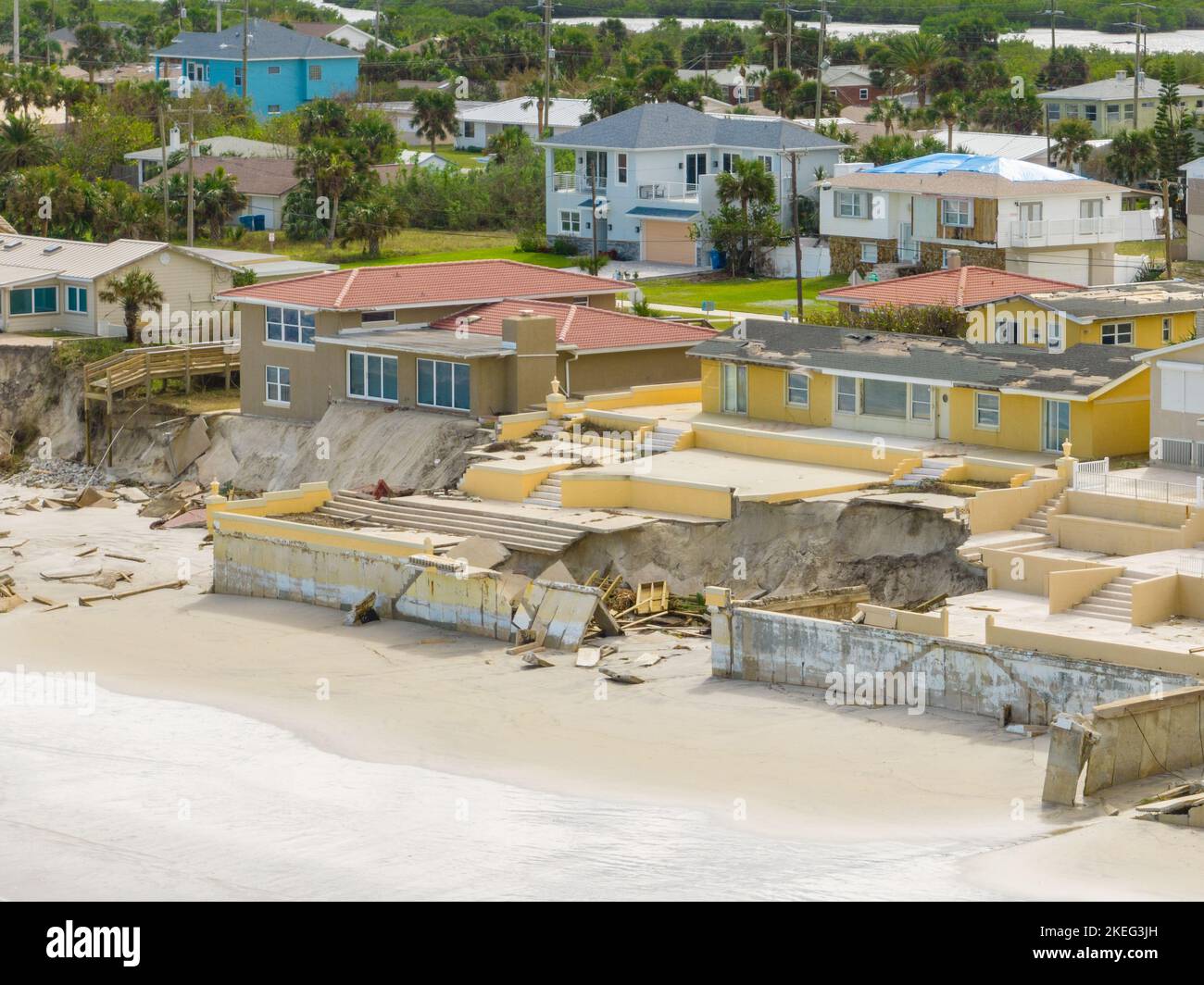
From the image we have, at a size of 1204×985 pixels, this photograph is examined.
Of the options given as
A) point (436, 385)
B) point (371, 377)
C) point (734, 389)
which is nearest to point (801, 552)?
point (734, 389)

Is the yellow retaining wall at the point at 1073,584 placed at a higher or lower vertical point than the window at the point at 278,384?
lower

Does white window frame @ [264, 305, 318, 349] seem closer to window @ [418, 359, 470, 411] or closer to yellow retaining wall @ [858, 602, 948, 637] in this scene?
window @ [418, 359, 470, 411]

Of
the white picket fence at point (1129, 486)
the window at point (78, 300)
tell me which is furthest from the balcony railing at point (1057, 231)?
the white picket fence at point (1129, 486)

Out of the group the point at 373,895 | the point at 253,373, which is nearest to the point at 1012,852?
the point at 373,895

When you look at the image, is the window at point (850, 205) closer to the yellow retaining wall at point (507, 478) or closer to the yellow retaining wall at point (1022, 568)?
the yellow retaining wall at point (507, 478)

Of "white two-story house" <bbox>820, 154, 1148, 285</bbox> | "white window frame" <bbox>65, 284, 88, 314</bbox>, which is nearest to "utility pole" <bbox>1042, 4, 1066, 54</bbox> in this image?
"white two-story house" <bbox>820, 154, 1148, 285</bbox>

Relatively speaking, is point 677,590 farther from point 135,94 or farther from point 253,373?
point 135,94

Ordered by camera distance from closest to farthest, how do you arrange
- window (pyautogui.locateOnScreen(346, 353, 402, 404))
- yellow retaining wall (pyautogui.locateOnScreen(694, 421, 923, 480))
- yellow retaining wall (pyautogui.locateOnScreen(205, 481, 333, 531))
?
1. yellow retaining wall (pyautogui.locateOnScreen(694, 421, 923, 480))
2. yellow retaining wall (pyautogui.locateOnScreen(205, 481, 333, 531))
3. window (pyautogui.locateOnScreen(346, 353, 402, 404))
